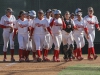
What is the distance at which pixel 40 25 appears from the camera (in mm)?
15008

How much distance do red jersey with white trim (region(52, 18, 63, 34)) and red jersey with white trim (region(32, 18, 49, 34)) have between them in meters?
0.31

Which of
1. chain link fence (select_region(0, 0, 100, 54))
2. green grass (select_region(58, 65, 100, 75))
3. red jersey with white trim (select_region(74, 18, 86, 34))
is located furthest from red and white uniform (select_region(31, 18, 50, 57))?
chain link fence (select_region(0, 0, 100, 54))

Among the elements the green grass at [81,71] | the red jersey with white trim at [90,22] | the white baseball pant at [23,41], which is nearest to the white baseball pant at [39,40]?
the white baseball pant at [23,41]

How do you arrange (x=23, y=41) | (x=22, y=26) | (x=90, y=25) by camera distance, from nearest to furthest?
1. (x=22, y=26)
2. (x=23, y=41)
3. (x=90, y=25)

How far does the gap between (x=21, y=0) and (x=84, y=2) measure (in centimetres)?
311

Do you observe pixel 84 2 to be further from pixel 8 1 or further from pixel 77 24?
pixel 77 24

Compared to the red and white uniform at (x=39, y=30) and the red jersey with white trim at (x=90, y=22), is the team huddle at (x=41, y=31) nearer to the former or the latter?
the red and white uniform at (x=39, y=30)

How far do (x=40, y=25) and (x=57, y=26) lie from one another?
2.02 ft

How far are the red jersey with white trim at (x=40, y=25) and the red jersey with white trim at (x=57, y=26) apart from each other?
31cm

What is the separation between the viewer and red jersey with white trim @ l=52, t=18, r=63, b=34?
593 inches

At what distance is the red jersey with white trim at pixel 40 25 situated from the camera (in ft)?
49.2

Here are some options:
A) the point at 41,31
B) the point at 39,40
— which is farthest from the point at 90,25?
the point at 39,40

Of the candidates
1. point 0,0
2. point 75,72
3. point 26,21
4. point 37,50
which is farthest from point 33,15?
point 0,0

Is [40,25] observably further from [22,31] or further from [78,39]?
[78,39]
